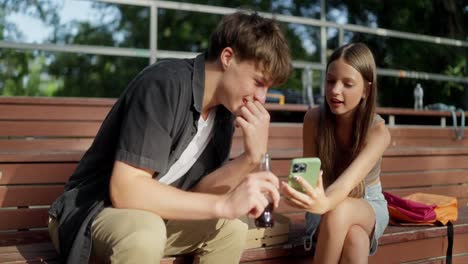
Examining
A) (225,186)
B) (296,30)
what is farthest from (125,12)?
(225,186)

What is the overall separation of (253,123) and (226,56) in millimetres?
259

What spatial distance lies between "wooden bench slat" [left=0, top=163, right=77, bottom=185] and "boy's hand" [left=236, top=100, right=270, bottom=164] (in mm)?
1161

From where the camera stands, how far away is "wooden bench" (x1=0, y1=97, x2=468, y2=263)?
2818 millimetres

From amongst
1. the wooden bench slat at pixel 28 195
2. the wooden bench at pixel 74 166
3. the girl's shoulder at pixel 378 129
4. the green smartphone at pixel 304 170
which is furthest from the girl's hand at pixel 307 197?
the wooden bench slat at pixel 28 195

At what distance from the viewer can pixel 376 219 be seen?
2797 mm

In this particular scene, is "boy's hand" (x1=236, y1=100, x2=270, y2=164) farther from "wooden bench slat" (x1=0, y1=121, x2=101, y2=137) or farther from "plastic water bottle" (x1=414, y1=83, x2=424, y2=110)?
"plastic water bottle" (x1=414, y1=83, x2=424, y2=110)

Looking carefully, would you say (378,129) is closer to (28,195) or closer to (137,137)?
(137,137)

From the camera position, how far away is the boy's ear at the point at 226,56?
2117 millimetres

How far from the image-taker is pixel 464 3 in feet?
29.0

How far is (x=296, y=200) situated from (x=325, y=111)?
0.82 metres

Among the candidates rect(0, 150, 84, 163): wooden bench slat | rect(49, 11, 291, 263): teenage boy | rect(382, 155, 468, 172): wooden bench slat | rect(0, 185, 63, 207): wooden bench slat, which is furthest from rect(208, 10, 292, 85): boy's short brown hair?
rect(382, 155, 468, 172): wooden bench slat

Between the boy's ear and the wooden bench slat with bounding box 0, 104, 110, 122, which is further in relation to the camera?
the wooden bench slat with bounding box 0, 104, 110, 122

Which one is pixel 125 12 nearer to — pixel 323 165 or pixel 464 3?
pixel 464 3

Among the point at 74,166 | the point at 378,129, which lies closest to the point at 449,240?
the point at 378,129
